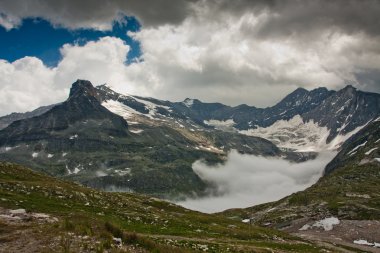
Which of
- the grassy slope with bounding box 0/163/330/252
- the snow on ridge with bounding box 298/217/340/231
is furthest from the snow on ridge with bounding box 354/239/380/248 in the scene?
the grassy slope with bounding box 0/163/330/252

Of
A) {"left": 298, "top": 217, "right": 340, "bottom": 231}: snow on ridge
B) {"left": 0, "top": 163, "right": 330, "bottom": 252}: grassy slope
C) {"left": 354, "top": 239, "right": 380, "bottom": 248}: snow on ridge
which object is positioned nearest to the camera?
{"left": 0, "top": 163, "right": 330, "bottom": 252}: grassy slope

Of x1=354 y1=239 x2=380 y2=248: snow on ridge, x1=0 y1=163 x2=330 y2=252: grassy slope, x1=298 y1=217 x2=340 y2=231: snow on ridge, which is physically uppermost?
x1=298 y1=217 x2=340 y2=231: snow on ridge

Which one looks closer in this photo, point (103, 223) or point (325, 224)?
point (103, 223)

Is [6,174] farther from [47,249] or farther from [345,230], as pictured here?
[345,230]

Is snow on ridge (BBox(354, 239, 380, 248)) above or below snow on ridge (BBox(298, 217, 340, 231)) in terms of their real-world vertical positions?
below

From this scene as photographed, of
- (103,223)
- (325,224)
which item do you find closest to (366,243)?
(325,224)

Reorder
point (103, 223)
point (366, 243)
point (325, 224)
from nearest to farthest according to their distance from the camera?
1. point (103, 223)
2. point (366, 243)
3. point (325, 224)

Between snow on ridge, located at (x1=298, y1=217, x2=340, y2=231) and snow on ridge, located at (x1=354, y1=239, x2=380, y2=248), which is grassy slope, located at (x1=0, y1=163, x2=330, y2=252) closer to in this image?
snow on ridge, located at (x1=354, y1=239, x2=380, y2=248)

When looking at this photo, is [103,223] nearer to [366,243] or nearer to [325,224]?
[366,243]

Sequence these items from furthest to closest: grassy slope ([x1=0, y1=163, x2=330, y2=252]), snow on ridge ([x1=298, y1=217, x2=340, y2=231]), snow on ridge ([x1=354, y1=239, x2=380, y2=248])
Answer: snow on ridge ([x1=298, y1=217, x2=340, y2=231]) → snow on ridge ([x1=354, y1=239, x2=380, y2=248]) → grassy slope ([x1=0, y1=163, x2=330, y2=252])

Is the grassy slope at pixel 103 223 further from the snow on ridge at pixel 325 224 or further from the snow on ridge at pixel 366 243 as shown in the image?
the snow on ridge at pixel 325 224

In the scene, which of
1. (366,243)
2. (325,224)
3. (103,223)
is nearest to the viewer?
(103,223)

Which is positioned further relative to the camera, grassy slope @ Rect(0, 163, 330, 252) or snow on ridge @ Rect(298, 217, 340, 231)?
snow on ridge @ Rect(298, 217, 340, 231)

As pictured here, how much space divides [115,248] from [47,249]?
4.24 meters
